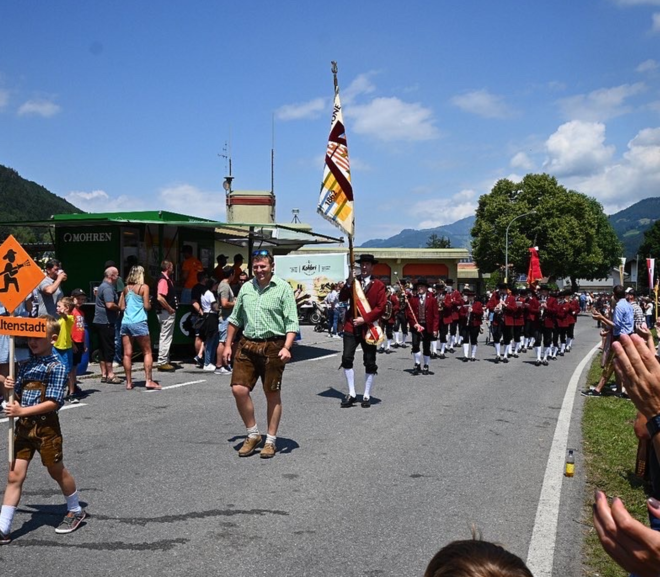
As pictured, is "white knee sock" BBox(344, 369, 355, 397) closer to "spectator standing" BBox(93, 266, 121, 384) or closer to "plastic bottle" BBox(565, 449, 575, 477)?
"plastic bottle" BBox(565, 449, 575, 477)

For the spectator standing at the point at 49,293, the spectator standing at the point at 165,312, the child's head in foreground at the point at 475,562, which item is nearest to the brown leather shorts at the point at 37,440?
the child's head in foreground at the point at 475,562

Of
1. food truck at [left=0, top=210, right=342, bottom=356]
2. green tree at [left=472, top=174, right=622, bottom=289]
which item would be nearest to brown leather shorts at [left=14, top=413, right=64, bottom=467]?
food truck at [left=0, top=210, right=342, bottom=356]

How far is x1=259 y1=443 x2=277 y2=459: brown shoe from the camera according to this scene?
6.63 metres

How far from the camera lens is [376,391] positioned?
11.4 meters

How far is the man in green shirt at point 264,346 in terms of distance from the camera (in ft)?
22.3

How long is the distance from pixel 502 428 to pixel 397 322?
47.8 feet

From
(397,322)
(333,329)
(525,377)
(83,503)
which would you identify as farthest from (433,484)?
(333,329)

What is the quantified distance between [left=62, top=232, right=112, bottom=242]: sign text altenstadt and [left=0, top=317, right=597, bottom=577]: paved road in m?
5.78

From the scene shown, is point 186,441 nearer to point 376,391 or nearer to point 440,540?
point 440,540

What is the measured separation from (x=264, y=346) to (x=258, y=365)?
0.21 meters

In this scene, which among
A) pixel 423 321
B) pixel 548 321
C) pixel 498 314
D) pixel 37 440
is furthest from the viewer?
pixel 548 321

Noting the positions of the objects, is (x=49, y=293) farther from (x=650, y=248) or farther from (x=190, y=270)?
(x=650, y=248)

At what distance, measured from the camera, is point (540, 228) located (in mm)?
58000

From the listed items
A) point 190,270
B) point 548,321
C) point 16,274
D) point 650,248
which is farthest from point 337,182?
point 650,248
